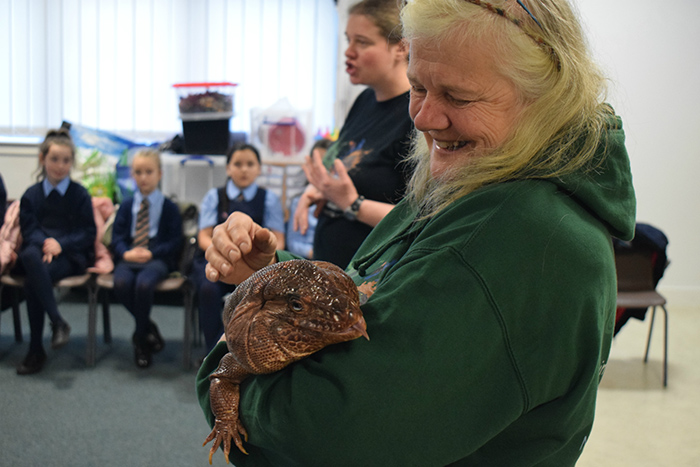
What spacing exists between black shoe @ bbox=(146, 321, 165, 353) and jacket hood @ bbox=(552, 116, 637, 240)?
3.80 meters

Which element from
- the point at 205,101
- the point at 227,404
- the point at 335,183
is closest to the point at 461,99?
the point at 227,404

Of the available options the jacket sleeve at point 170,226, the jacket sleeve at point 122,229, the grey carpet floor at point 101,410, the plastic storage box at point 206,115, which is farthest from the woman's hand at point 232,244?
the plastic storage box at point 206,115

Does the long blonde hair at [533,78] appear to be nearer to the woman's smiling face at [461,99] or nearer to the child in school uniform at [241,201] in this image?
the woman's smiling face at [461,99]

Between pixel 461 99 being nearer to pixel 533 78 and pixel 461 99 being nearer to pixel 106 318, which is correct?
pixel 533 78

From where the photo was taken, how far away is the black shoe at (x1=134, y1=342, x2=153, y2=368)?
4012 millimetres

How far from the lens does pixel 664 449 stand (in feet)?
9.95

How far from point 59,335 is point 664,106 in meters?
5.55

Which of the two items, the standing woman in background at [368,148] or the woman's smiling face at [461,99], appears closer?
the woman's smiling face at [461,99]

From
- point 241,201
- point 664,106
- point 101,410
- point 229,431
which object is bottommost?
point 101,410

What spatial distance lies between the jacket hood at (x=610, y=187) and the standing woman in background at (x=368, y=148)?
3.28 ft

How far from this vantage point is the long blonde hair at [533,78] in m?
0.89

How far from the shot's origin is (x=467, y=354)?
0.75m

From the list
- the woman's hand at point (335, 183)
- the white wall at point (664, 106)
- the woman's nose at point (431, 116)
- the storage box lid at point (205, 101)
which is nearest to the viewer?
the woman's nose at point (431, 116)

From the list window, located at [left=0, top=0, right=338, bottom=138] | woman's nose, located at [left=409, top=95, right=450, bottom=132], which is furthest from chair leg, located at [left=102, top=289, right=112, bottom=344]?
woman's nose, located at [left=409, top=95, right=450, bottom=132]
